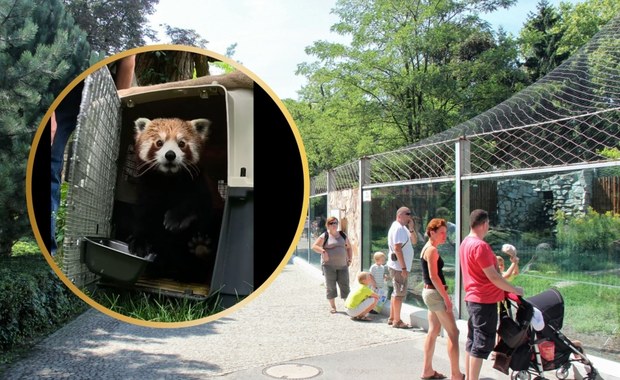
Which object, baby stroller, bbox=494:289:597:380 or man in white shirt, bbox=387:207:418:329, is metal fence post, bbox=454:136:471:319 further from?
baby stroller, bbox=494:289:597:380

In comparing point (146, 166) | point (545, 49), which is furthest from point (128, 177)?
point (545, 49)

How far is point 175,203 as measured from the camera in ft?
3.35

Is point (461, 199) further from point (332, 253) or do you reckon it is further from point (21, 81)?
point (21, 81)

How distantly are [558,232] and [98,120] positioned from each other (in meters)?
5.83

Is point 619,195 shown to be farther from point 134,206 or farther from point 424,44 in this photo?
point 424,44

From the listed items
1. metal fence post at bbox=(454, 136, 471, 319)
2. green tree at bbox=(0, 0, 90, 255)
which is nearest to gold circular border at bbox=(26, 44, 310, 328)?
green tree at bbox=(0, 0, 90, 255)

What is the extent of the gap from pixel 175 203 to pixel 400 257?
268 inches

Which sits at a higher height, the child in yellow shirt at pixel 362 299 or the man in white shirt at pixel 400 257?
the man in white shirt at pixel 400 257

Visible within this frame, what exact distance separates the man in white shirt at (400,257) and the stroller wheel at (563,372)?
2710mm

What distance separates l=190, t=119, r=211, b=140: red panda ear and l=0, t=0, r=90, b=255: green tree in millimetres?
3845

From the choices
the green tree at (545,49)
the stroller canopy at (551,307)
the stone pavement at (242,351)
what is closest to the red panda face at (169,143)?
the stroller canopy at (551,307)

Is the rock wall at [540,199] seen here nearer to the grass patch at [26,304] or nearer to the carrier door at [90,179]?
the grass patch at [26,304]

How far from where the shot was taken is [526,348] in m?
4.99

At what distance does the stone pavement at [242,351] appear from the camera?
5.77 metres
